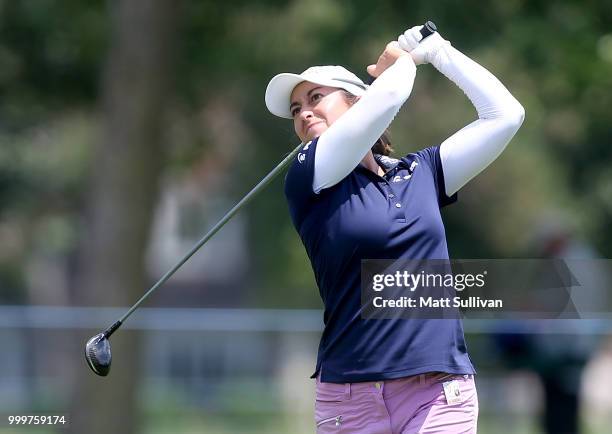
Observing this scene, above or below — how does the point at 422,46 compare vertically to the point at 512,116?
above

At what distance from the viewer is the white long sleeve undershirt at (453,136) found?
10.9ft

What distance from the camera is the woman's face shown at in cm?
358

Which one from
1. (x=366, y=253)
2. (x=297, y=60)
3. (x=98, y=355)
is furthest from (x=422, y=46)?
(x=297, y=60)

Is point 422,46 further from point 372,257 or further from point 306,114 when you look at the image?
point 372,257

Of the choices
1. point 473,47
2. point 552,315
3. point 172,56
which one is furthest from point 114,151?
point 552,315

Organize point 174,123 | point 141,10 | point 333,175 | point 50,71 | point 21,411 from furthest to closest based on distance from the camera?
point 174,123 < point 50,71 < point 141,10 < point 21,411 < point 333,175

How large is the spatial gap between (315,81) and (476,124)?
0.47 m

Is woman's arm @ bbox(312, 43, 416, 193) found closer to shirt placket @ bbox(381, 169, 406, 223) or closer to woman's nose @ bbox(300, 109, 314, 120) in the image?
shirt placket @ bbox(381, 169, 406, 223)

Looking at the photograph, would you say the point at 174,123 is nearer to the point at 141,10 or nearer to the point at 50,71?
the point at 50,71

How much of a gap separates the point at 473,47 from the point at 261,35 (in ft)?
9.12

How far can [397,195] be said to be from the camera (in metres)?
3.41

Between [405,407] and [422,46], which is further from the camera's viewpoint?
[422,46]

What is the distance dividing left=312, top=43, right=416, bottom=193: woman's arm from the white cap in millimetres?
224

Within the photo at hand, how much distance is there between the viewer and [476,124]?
11.9ft
